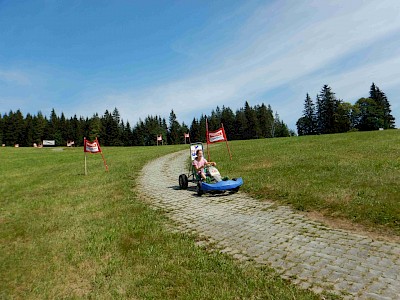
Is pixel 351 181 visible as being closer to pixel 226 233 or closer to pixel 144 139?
pixel 226 233

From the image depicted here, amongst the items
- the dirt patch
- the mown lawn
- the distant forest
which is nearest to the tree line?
the distant forest

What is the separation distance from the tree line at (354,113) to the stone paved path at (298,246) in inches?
3439

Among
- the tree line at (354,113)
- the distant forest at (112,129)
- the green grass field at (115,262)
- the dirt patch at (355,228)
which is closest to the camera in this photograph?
the green grass field at (115,262)

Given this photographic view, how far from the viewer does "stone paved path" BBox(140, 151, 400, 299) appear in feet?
16.0

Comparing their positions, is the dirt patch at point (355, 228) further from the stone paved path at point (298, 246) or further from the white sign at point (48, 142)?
the white sign at point (48, 142)

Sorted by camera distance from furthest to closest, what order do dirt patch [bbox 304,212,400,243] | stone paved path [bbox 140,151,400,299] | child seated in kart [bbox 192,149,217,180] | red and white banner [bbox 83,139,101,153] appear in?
1. red and white banner [bbox 83,139,101,153]
2. child seated in kart [bbox 192,149,217,180]
3. dirt patch [bbox 304,212,400,243]
4. stone paved path [bbox 140,151,400,299]

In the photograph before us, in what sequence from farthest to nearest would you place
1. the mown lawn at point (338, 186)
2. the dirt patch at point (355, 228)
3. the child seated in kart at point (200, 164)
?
the child seated in kart at point (200, 164), the mown lawn at point (338, 186), the dirt patch at point (355, 228)

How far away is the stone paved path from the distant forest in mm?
98339

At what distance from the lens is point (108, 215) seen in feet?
32.5

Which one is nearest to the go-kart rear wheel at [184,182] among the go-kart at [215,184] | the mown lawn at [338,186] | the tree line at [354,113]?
the go-kart at [215,184]

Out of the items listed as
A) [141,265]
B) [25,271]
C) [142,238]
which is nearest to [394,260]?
[141,265]

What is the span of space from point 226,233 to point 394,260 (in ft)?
12.3

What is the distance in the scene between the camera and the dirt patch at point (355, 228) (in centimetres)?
664

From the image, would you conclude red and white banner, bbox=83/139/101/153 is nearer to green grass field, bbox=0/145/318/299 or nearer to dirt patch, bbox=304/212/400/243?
green grass field, bbox=0/145/318/299
